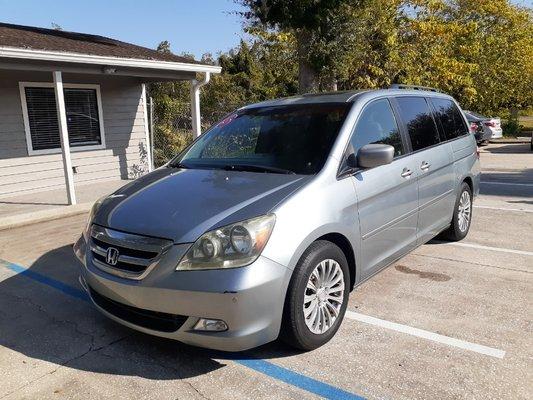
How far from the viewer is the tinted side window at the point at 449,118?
210 inches

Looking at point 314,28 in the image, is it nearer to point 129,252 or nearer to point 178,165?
point 178,165

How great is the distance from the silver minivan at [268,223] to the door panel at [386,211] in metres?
0.02

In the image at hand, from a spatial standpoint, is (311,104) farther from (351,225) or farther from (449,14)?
(449,14)

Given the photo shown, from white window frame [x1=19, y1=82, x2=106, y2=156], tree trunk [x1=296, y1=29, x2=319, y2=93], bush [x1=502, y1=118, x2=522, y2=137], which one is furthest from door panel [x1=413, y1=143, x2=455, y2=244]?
bush [x1=502, y1=118, x2=522, y2=137]

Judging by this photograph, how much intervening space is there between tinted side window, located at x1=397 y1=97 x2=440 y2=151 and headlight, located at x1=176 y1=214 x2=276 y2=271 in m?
2.37

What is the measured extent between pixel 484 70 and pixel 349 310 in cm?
2519

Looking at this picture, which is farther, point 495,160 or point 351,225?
point 495,160

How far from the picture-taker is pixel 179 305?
2859 mm

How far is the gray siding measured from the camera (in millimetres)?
9320

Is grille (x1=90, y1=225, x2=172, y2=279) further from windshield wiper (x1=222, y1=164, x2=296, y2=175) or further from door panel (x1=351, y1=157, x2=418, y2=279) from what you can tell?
door panel (x1=351, y1=157, x2=418, y2=279)

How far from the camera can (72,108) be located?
407 inches

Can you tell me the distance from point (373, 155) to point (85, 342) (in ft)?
8.56

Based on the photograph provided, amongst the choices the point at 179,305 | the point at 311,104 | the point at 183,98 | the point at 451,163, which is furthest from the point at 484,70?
the point at 179,305

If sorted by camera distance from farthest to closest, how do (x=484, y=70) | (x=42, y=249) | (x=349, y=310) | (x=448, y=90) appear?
(x=484, y=70)
(x=448, y=90)
(x=42, y=249)
(x=349, y=310)
